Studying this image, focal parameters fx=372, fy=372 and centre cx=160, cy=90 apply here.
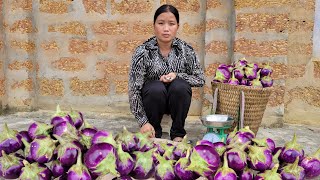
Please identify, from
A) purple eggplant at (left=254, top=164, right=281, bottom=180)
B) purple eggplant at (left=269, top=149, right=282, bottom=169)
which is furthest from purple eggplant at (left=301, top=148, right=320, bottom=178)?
purple eggplant at (left=254, top=164, right=281, bottom=180)

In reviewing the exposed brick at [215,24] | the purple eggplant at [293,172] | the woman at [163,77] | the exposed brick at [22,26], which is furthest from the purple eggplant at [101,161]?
the exposed brick at [22,26]

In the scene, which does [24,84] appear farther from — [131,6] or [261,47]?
[261,47]

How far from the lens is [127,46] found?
13.9 feet

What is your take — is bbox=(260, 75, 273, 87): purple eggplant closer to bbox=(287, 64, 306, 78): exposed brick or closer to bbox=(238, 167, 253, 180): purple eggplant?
bbox=(287, 64, 306, 78): exposed brick

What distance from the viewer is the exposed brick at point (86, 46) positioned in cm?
429

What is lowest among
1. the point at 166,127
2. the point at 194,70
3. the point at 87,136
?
the point at 166,127

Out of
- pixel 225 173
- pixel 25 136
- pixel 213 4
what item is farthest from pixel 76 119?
pixel 213 4

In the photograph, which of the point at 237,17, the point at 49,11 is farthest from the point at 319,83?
the point at 49,11

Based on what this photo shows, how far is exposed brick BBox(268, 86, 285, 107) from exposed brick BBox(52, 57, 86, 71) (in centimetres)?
214

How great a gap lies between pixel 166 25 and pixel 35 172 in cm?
188

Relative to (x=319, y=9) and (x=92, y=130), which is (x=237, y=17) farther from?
(x=92, y=130)

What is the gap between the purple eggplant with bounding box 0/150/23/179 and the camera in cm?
138

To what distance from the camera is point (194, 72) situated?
10.4ft

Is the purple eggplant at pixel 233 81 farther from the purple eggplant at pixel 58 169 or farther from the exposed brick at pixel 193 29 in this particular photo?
the purple eggplant at pixel 58 169
